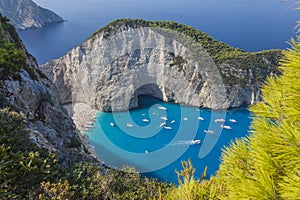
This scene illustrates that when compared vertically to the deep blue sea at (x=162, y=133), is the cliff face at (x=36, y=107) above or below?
above

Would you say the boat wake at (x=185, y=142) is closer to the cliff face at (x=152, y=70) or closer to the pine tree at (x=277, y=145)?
the cliff face at (x=152, y=70)

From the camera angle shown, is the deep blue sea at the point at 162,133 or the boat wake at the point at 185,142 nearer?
the deep blue sea at the point at 162,133

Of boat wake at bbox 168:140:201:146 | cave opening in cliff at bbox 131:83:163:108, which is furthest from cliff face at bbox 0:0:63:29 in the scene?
boat wake at bbox 168:140:201:146

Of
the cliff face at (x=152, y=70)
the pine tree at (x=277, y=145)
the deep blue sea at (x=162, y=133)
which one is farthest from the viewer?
the cliff face at (x=152, y=70)

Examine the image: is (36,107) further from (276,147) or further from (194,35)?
(194,35)

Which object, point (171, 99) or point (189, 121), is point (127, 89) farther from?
point (189, 121)

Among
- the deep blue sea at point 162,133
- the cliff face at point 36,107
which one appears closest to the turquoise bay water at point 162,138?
the deep blue sea at point 162,133

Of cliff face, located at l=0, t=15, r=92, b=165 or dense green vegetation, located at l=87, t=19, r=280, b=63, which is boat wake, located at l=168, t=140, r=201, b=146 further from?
dense green vegetation, located at l=87, t=19, r=280, b=63
